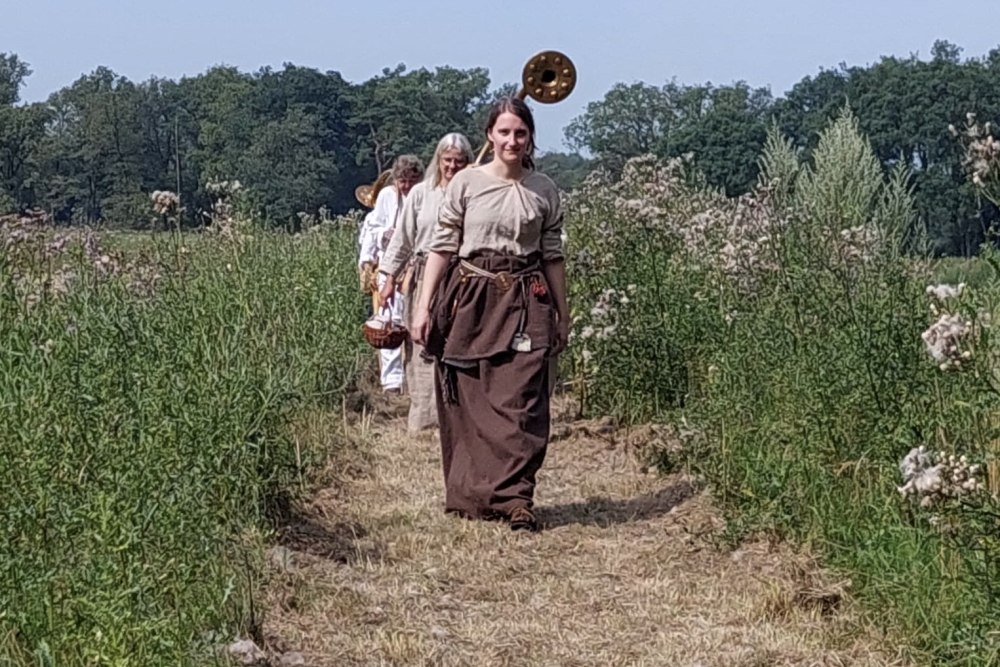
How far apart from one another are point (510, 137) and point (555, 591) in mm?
→ 2181

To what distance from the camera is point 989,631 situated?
157 inches

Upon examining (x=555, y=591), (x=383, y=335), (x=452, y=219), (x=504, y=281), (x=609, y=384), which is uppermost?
(x=452, y=219)

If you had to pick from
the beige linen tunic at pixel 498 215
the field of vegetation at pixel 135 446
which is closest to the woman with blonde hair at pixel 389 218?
the field of vegetation at pixel 135 446

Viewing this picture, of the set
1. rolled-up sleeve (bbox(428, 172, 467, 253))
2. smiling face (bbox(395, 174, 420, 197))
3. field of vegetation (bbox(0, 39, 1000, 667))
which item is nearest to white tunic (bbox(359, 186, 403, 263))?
smiling face (bbox(395, 174, 420, 197))

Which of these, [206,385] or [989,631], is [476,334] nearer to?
[206,385]

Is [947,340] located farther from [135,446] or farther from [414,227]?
[414,227]

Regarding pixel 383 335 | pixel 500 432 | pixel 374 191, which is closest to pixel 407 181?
pixel 374 191

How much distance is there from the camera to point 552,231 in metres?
6.84

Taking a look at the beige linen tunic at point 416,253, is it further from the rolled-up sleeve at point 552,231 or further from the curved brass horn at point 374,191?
the curved brass horn at point 374,191

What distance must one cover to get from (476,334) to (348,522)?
1.07 meters

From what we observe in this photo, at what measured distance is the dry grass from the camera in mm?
4801

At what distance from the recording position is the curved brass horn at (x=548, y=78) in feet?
26.8

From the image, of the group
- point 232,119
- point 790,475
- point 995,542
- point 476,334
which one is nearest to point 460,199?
point 476,334

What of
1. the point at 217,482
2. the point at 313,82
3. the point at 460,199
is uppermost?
the point at 313,82
